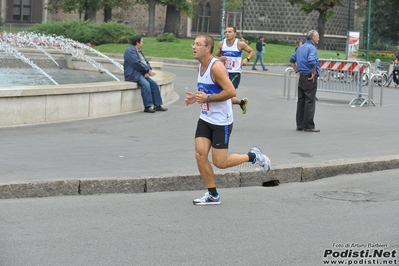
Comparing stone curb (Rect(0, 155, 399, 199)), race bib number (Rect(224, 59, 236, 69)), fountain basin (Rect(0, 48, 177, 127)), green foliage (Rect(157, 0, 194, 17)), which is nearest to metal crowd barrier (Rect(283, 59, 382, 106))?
fountain basin (Rect(0, 48, 177, 127))

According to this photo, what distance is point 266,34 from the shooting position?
7712cm

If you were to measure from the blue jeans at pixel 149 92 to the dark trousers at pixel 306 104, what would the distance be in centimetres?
341

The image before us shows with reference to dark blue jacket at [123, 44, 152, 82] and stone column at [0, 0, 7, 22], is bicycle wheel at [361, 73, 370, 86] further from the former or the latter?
stone column at [0, 0, 7, 22]

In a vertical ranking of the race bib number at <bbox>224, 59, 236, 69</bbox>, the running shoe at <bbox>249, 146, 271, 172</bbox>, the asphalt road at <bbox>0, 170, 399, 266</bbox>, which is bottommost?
the asphalt road at <bbox>0, 170, 399, 266</bbox>

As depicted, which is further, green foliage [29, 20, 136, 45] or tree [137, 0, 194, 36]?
tree [137, 0, 194, 36]

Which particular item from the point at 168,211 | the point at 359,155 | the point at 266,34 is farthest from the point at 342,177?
the point at 266,34

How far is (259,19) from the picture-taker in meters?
77.2

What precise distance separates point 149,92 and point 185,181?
823 cm

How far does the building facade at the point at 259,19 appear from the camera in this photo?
76.4m

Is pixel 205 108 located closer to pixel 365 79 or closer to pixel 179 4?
pixel 365 79

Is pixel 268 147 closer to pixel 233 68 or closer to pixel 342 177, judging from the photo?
pixel 342 177

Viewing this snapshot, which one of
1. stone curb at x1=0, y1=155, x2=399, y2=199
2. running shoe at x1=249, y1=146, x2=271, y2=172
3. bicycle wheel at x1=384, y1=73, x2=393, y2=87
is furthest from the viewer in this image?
bicycle wheel at x1=384, y1=73, x2=393, y2=87

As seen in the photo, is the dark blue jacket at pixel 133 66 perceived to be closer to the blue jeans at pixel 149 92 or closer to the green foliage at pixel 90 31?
the blue jeans at pixel 149 92

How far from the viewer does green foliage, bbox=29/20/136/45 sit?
2147 inches
